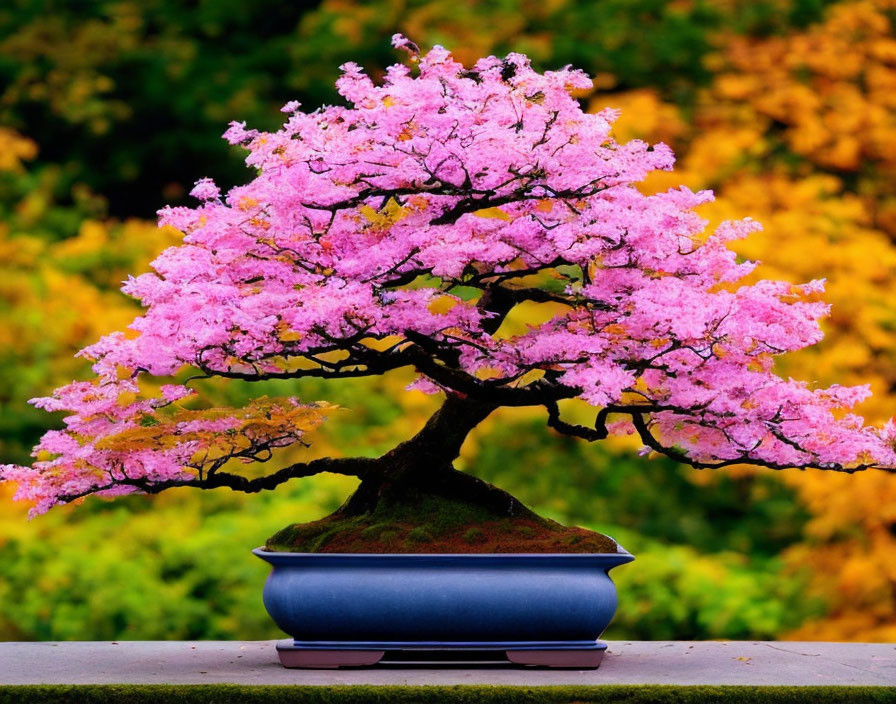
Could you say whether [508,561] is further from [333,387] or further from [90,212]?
[90,212]

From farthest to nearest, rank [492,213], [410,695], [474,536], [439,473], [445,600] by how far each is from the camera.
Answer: [492,213], [439,473], [474,536], [445,600], [410,695]

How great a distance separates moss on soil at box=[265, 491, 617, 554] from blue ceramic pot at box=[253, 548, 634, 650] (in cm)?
11

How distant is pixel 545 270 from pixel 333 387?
4.22 meters

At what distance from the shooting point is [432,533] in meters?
4.59

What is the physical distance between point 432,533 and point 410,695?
1.02 m

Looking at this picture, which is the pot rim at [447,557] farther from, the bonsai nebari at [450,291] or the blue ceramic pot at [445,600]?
the bonsai nebari at [450,291]

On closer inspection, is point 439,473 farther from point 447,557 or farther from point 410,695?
point 410,695

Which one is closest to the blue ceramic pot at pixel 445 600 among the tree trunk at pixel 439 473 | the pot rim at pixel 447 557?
the pot rim at pixel 447 557

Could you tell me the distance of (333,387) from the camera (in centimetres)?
852

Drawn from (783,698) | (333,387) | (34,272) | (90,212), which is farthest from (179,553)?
(783,698)

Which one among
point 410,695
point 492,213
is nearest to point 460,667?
point 410,695

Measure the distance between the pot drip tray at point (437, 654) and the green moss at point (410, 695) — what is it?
0.71 metres

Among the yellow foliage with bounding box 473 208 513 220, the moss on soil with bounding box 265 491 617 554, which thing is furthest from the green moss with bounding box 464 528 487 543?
the yellow foliage with bounding box 473 208 513 220

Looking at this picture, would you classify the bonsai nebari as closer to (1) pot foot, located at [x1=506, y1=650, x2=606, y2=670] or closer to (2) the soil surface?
(2) the soil surface
